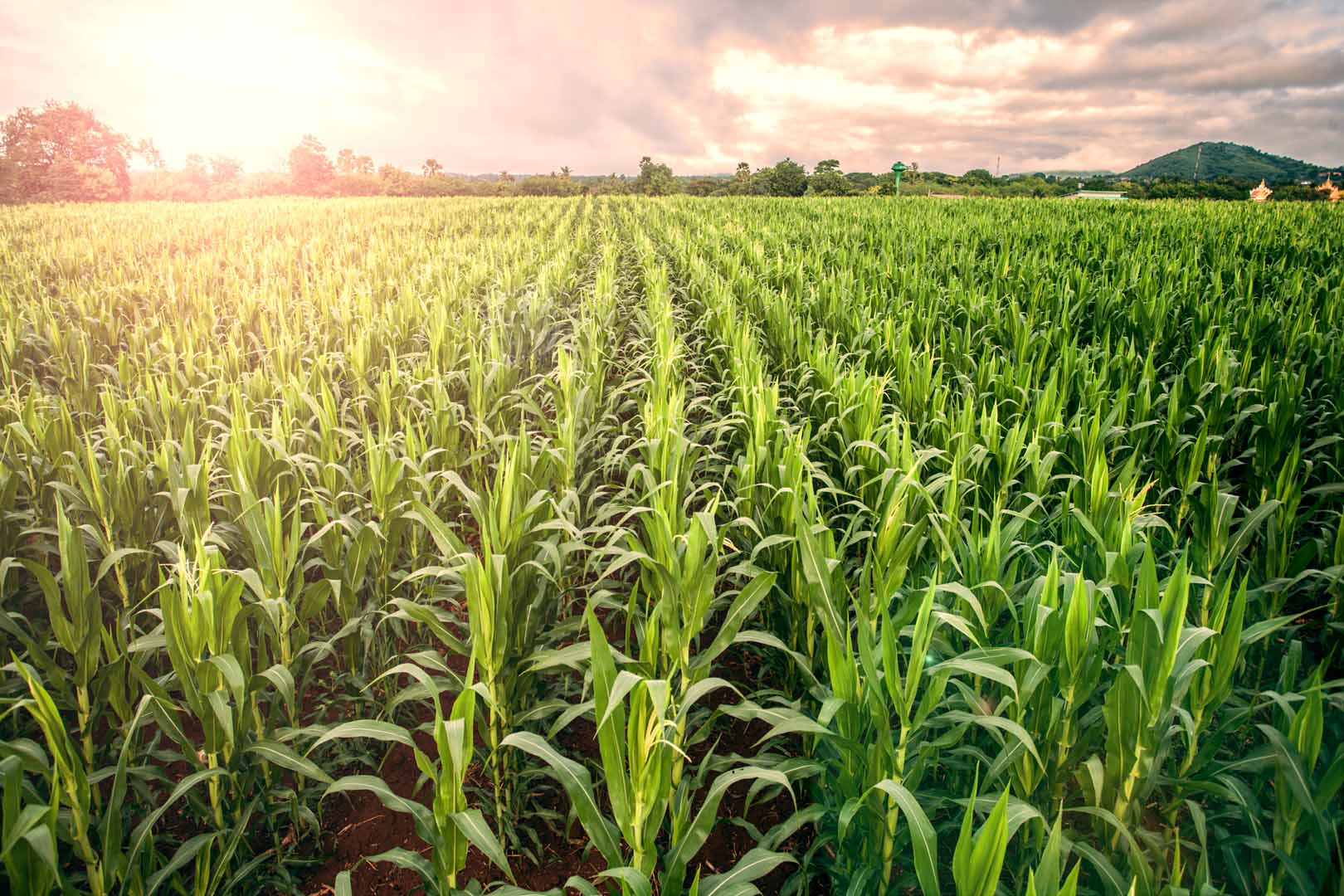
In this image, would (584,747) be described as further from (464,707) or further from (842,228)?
(842,228)

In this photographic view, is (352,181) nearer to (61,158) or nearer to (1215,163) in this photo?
(61,158)

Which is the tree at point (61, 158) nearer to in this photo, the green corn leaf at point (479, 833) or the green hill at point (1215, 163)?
the green corn leaf at point (479, 833)

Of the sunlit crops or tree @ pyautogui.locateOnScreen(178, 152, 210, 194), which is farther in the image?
tree @ pyautogui.locateOnScreen(178, 152, 210, 194)

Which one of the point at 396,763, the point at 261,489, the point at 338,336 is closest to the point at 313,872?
the point at 396,763

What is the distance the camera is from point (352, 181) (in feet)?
203

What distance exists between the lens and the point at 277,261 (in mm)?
A: 11055

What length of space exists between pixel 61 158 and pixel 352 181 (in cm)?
2107

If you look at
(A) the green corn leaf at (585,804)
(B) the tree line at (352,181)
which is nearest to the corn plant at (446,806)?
(A) the green corn leaf at (585,804)

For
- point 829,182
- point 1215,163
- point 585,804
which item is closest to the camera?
point 585,804

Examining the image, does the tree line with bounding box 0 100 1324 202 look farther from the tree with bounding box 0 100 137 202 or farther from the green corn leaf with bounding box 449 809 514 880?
the green corn leaf with bounding box 449 809 514 880

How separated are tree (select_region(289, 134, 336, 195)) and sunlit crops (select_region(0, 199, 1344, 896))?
2876 inches

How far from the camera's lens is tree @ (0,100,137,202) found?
48281 millimetres

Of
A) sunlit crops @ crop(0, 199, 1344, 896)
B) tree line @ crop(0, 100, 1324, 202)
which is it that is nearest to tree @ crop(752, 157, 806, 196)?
tree line @ crop(0, 100, 1324, 202)

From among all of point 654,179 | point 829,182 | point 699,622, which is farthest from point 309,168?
point 699,622
